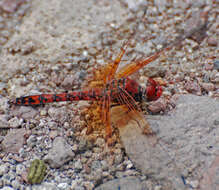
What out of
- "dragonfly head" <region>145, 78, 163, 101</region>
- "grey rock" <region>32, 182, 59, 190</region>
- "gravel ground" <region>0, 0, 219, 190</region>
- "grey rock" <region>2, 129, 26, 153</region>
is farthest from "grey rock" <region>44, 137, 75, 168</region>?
"dragonfly head" <region>145, 78, 163, 101</region>

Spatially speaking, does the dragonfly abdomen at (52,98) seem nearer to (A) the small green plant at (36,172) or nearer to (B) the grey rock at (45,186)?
(A) the small green plant at (36,172)

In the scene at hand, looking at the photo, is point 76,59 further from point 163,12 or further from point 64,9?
point 163,12

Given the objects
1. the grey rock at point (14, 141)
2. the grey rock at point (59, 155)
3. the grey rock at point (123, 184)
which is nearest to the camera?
the grey rock at point (123, 184)

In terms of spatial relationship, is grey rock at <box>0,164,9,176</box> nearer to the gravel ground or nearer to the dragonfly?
→ the gravel ground

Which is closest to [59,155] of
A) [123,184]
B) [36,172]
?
[36,172]

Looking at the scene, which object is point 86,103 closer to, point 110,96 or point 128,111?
point 110,96

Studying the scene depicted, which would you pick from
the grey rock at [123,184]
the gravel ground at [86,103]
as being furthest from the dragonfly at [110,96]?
the grey rock at [123,184]

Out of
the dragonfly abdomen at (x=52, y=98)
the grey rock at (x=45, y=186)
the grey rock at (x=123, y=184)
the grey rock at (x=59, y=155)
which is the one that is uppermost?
the dragonfly abdomen at (x=52, y=98)

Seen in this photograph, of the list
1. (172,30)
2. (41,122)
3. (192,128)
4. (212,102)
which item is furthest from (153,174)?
(172,30)
